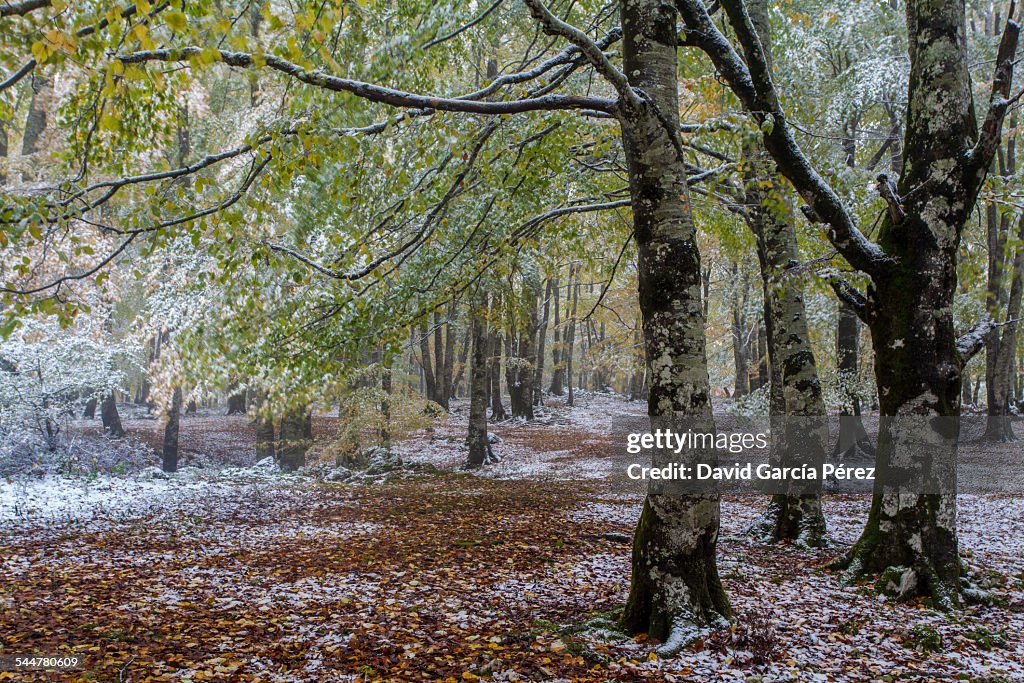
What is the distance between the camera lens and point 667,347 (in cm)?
430

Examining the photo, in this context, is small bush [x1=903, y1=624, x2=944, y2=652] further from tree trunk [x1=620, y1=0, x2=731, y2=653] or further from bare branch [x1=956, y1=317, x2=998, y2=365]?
bare branch [x1=956, y1=317, x2=998, y2=365]

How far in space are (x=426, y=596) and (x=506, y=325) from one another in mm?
6899

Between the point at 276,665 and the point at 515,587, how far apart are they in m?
2.39

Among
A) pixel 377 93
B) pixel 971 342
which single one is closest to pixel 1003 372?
pixel 971 342

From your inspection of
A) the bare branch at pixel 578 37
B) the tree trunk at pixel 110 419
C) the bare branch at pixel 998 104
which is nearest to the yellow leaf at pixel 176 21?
the bare branch at pixel 578 37

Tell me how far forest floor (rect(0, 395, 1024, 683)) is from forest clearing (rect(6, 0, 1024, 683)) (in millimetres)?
43

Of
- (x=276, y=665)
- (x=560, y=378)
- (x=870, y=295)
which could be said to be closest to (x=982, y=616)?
(x=870, y=295)

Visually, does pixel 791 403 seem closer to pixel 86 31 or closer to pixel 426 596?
pixel 426 596

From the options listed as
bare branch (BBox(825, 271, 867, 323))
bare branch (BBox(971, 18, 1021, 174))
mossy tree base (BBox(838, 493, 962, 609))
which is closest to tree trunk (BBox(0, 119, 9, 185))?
bare branch (BBox(825, 271, 867, 323))

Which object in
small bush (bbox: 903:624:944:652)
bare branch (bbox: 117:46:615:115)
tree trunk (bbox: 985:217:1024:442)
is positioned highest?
bare branch (bbox: 117:46:615:115)

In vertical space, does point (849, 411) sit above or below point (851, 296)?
below

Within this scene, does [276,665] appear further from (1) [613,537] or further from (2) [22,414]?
(2) [22,414]

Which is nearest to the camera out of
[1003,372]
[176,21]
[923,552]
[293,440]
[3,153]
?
[176,21]

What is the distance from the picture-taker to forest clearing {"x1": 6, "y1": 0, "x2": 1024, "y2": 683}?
4098 mm
